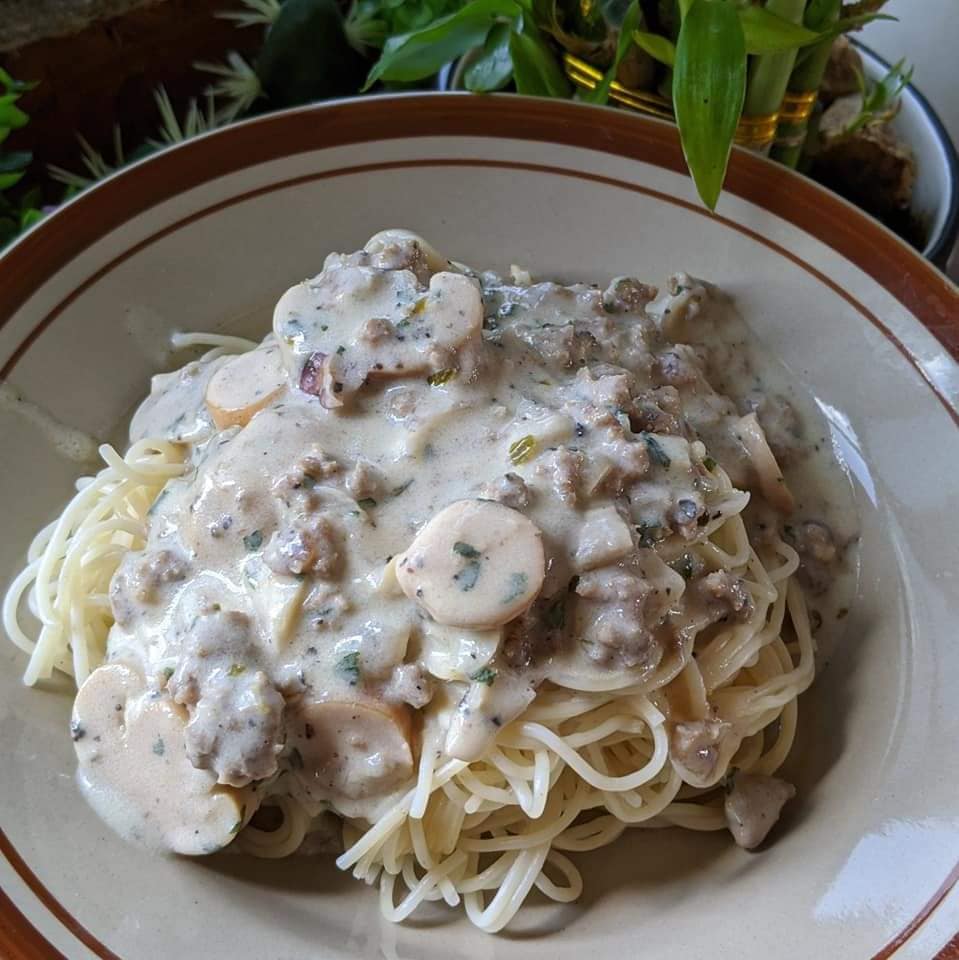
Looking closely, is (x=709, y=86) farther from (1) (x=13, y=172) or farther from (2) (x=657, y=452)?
(1) (x=13, y=172)

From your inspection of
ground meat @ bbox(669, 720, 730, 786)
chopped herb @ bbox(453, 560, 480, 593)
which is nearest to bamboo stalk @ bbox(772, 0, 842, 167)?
chopped herb @ bbox(453, 560, 480, 593)

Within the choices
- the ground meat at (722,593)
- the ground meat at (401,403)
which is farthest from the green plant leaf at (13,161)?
the ground meat at (722,593)

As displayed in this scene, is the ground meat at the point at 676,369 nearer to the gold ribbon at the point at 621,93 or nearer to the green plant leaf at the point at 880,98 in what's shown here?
the gold ribbon at the point at 621,93

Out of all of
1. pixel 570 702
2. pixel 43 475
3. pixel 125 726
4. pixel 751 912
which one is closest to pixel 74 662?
pixel 125 726

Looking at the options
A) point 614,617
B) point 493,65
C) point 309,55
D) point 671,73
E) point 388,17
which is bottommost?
point 614,617

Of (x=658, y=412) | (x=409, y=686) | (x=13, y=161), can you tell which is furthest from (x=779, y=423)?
(x=13, y=161)

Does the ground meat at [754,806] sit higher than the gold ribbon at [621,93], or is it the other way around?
the gold ribbon at [621,93]

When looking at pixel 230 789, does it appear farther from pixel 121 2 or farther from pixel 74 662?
pixel 121 2
